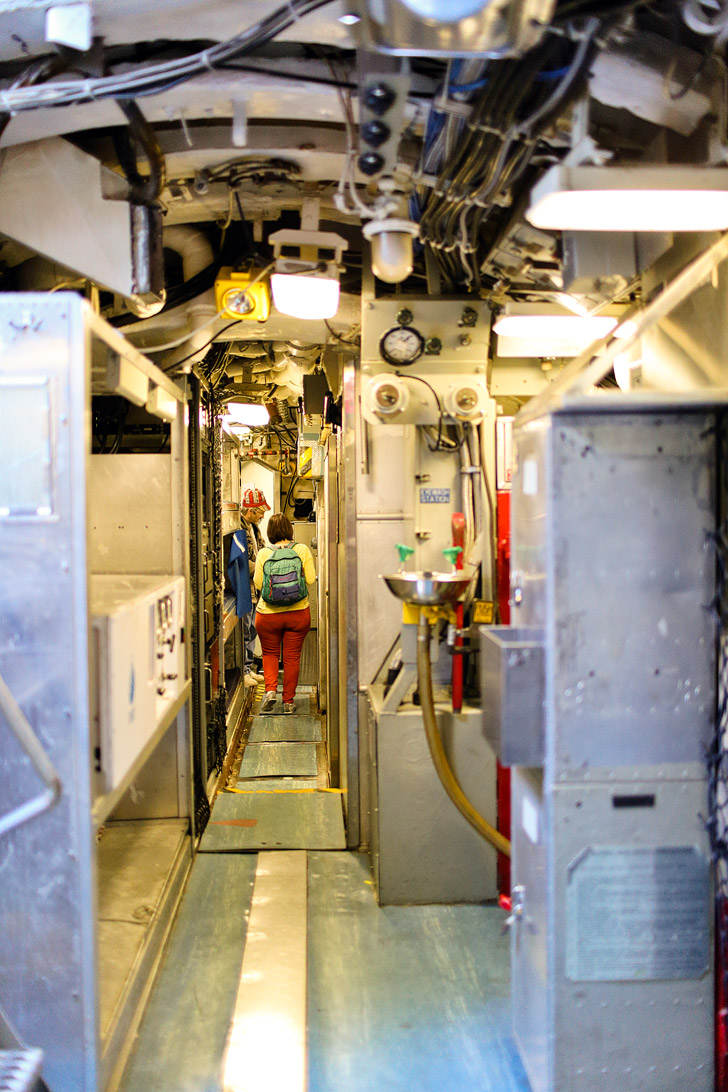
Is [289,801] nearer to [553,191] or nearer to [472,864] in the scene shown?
[472,864]

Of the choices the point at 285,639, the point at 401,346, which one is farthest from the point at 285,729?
the point at 401,346

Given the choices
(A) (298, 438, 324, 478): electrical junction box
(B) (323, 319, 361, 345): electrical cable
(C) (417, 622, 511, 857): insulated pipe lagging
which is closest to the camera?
(C) (417, 622, 511, 857): insulated pipe lagging

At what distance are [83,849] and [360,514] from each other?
100 inches

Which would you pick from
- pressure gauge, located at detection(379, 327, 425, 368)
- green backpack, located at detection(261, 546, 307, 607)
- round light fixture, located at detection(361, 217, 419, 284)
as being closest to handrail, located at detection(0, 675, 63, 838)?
round light fixture, located at detection(361, 217, 419, 284)

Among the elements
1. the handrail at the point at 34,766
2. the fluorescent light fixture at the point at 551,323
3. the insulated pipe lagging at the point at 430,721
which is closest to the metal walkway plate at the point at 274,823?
the insulated pipe lagging at the point at 430,721

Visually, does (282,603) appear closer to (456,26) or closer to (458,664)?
(458,664)

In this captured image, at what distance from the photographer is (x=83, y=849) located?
2318 mm

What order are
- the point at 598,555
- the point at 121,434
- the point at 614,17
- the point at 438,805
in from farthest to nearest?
1. the point at 121,434
2. the point at 438,805
3. the point at 598,555
4. the point at 614,17

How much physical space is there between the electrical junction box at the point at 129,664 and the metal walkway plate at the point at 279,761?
→ 2.65m

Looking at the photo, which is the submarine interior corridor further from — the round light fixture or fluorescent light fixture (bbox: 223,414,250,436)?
fluorescent light fixture (bbox: 223,414,250,436)

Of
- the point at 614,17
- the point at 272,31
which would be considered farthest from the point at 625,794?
the point at 272,31

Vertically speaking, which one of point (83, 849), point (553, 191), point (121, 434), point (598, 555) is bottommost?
point (83, 849)

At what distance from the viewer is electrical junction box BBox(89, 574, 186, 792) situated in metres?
2.42

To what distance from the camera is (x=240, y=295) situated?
Result: 3.80 metres
